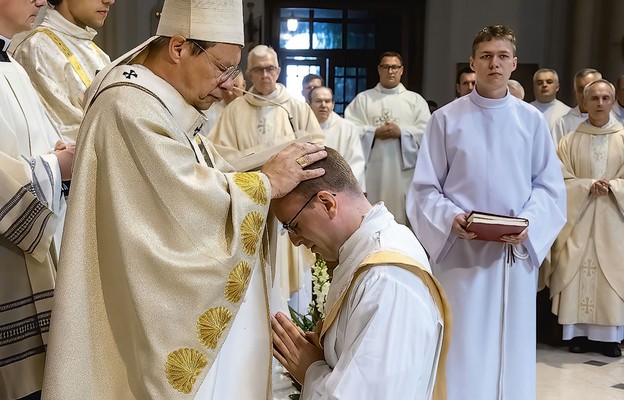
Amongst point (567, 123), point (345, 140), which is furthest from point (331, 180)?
point (567, 123)

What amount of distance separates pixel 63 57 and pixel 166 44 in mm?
1100

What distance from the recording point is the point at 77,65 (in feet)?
10.8

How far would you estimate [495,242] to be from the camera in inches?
165

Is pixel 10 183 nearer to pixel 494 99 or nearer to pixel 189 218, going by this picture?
pixel 189 218

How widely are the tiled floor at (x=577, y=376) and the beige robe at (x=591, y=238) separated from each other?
27 centimetres

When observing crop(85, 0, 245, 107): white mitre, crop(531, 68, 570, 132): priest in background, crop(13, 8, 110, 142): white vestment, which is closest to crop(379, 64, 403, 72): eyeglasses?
crop(531, 68, 570, 132): priest in background

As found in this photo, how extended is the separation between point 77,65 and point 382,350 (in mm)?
1979

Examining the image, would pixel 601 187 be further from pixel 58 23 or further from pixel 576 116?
pixel 58 23

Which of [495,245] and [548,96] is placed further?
[548,96]

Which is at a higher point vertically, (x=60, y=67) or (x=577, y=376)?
(x=60, y=67)

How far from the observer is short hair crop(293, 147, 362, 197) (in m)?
2.14

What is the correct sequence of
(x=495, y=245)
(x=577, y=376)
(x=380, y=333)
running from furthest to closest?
(x=577, y=376) < (x=495, y=245) < (x=380, y=333)

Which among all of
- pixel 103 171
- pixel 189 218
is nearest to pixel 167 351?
pixel 189 218

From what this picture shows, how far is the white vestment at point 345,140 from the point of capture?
23.6 feet
